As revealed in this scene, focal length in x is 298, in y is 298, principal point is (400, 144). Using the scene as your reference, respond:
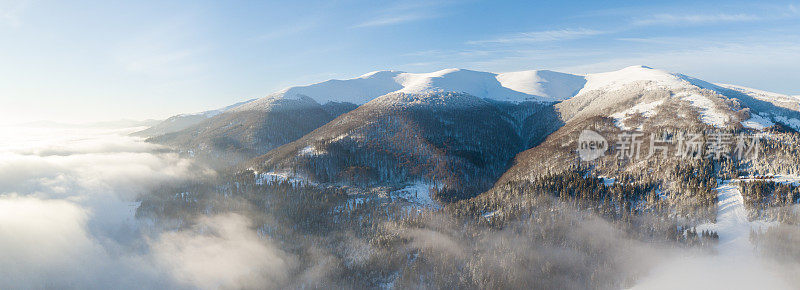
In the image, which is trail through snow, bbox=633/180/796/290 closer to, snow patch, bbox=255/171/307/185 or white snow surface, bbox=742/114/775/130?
white snow surface, bbox=742/114/775/130

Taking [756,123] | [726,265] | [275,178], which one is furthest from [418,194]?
[756,123]

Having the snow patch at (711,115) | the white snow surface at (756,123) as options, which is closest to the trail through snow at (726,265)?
the white snow surface at (756,123)

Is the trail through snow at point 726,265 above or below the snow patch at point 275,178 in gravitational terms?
below

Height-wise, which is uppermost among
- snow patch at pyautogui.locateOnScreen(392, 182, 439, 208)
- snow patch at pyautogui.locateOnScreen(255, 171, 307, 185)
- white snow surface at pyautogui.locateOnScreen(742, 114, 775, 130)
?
white snow surface at pyautogui.locateOnScreen(742, 114, 775, 130)

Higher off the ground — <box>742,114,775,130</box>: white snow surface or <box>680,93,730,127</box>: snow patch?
<box>680,93,730,127</box>: snow patch

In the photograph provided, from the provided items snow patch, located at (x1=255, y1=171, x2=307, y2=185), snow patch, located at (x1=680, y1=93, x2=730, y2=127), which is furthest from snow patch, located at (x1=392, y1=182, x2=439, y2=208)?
snow patch, located at (x1=680, y1=93, x2=730, y2=127)

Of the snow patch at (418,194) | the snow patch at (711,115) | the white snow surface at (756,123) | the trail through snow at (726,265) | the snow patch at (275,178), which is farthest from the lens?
the snow patch at (275,178)

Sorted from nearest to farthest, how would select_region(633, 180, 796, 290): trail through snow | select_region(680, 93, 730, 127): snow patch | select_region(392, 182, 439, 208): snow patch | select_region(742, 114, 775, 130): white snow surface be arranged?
1. select_region(633, 180, 796, 290): trail through snow
2. select_region(742, 114, 775, 130): white snow surface
3. select_region(680, 93, 730, 127): snow patch
4. select_region(392, 182, 439, 208): snow patch

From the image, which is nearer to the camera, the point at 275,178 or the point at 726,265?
the point at 726,265

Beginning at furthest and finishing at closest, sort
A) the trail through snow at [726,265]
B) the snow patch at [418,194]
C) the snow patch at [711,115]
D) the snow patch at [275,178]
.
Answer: the snow patch at [275,178] < the snow patch at [418,194] < the snow patch at [711,115] < the trail through snow at [726,265]

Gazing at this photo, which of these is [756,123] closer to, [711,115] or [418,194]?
[711,115]

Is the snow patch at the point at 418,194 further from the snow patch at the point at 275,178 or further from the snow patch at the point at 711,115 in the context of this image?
the snow patch at the point at 711,115

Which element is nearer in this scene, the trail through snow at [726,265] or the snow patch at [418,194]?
the trail through snow at [726,265]
